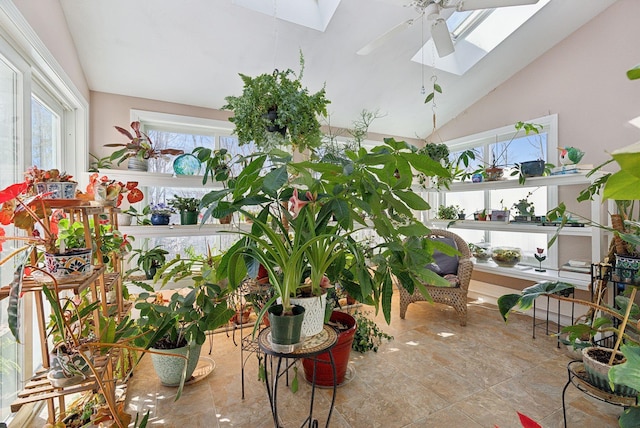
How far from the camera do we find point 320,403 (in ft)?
5.96

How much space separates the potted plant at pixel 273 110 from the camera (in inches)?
59.3

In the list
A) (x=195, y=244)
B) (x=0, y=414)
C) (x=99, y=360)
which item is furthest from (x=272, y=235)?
(x=195, y=244)

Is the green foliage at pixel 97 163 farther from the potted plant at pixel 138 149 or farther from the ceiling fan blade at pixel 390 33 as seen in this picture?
the ceiling fan blade at pixel 390 33

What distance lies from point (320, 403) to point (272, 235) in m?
1.24

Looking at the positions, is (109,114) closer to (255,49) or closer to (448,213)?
(255,49)

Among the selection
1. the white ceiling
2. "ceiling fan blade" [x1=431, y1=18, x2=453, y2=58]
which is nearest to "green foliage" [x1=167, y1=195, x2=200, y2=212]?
the white ceiling

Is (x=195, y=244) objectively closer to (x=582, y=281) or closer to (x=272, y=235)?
(x=272, y=235)

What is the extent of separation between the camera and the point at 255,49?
265cm

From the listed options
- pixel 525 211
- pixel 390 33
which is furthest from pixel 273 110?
pixel 525 211

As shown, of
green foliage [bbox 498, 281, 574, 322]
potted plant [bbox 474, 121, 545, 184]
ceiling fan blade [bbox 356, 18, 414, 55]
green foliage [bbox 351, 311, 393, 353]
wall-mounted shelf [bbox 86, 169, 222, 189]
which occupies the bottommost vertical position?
green foliage [bbox 351, 311, 393, 353]

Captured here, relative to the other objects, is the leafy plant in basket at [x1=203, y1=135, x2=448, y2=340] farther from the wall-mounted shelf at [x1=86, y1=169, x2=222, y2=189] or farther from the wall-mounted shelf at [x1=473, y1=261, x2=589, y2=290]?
the wall-mounted shelf at [x1=473, y1=261, x2=589, y2=290]

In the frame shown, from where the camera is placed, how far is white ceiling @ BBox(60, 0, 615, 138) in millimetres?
2264

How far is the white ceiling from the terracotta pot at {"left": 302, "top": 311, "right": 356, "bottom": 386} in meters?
2.05

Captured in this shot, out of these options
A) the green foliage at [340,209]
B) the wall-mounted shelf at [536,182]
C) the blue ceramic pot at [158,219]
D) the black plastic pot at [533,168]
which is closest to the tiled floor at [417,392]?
the green foliage at [340,209]
